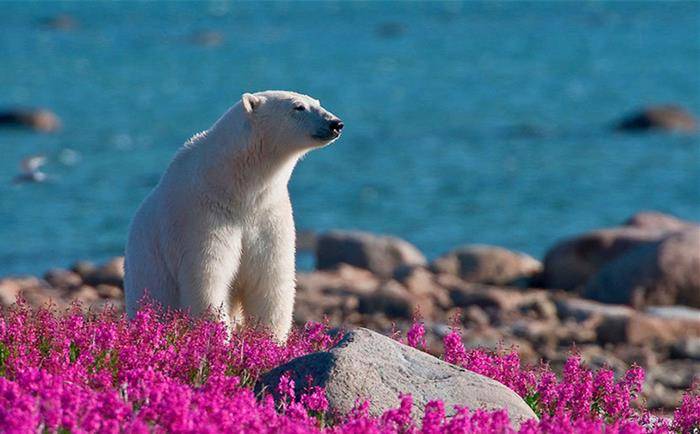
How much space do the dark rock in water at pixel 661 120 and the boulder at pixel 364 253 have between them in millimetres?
25508

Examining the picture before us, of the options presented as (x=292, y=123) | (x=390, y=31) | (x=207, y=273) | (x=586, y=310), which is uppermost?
(x=292, y=123)

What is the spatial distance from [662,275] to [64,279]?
8478 millimetres

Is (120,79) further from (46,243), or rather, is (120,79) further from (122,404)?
(122,404)

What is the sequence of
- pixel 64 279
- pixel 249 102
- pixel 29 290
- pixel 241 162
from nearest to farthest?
pixel 241 162
pixel 249 102
pixel 29 290
pixel 64 279

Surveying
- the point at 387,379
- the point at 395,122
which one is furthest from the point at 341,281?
the point at 395,122

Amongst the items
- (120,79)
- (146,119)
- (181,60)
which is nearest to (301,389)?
(146,119)

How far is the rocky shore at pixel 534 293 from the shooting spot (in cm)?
1542

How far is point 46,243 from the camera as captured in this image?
94.0 feet

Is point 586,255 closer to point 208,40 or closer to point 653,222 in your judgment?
point 653,222

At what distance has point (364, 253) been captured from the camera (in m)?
22.2

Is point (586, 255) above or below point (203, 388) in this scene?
below

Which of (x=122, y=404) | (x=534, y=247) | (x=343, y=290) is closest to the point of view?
(x=122, y=404)

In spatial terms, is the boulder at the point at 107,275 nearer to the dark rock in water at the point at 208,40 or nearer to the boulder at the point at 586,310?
the boulder at the point at 586,310

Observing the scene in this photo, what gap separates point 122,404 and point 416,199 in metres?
29.2
